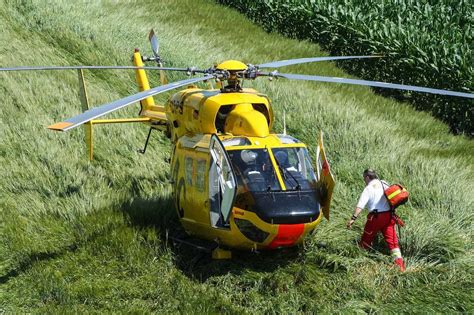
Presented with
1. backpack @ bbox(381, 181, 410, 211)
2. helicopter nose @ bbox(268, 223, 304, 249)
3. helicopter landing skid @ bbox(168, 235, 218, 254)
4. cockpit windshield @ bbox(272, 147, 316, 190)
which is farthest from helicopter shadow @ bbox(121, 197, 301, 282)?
backpack @ bbox(381, 181, 410, 211)

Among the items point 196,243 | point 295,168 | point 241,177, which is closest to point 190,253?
point 196,243

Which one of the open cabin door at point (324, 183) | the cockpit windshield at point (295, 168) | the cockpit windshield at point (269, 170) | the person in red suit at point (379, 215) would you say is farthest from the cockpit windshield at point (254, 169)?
the person in red suit at point (379, 215)

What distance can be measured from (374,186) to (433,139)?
6.41 m

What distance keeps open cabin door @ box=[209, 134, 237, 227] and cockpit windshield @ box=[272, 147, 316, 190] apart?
710mm

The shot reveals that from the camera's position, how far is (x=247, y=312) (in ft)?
26.0

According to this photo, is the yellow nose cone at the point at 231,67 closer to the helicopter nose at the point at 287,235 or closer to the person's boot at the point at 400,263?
the helicopter nose at the point at 287,235

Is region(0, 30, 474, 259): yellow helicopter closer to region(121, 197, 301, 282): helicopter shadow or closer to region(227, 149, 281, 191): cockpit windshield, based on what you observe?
region(227, 149, 281, 191): cockpit windshield

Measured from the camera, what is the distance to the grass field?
27.1 ft

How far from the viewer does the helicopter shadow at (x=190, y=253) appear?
8.76m

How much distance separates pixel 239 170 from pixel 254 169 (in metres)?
0.18

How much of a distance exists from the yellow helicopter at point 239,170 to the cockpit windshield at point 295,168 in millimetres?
12

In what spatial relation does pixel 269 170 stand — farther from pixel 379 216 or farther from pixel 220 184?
pixel 379 216

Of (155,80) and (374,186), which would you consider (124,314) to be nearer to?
(374,186)

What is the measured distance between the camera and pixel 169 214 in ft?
32.6
